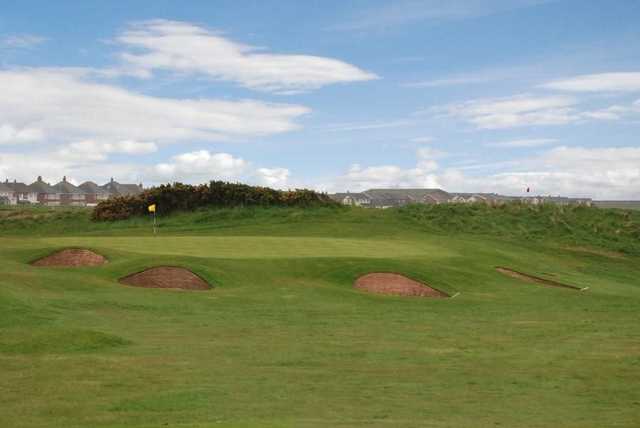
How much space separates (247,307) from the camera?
27984 mm

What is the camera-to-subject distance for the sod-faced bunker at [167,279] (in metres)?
31.9

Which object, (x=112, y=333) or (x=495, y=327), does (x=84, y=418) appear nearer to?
(x=112, y=333)

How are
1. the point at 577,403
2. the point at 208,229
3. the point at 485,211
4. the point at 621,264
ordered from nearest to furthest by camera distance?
the point at 577,403
the point at 621,264
the point at 208,229
the point at 485,211

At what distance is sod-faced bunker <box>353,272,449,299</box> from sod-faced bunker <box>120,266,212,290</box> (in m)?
6.42

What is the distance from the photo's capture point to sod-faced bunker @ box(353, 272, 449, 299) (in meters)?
33.6

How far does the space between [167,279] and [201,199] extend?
38.8 m

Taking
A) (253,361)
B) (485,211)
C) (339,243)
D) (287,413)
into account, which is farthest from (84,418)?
(485,211)

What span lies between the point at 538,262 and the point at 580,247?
12.0 metres

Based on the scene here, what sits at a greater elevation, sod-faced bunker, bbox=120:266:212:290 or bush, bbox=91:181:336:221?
bush, bbox=91:181:336:221

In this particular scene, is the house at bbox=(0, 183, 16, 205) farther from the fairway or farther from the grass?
the fairway

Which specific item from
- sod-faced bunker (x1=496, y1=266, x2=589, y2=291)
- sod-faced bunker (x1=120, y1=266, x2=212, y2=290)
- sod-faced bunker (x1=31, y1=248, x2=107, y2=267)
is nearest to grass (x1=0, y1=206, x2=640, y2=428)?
sod-faced bunker (x1=120, y1=266, x2=212, y2=290)

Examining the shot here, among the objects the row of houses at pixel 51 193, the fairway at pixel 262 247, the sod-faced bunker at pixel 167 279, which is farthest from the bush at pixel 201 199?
the row of houses at pixel 51 193

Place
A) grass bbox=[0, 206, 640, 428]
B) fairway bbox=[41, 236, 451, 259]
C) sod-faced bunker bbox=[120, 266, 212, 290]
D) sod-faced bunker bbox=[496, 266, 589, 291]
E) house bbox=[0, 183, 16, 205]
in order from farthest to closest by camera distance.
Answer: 1. house bbox=[0, 183, 16, 205]
2. fairway bbox=[41, 236, 451, 259]
3. sod-faced bunker bbox=[496, 266, 589, 291]
4. sod-faced bunker bbox=[120, 266, 212, 290]
5. grass bbox=[0, 206, 640, 428]

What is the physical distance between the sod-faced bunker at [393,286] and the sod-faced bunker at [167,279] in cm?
642
